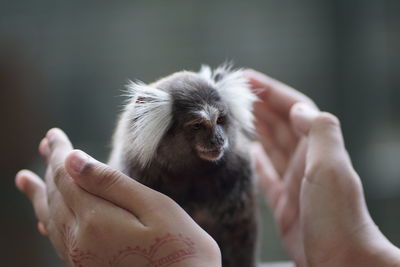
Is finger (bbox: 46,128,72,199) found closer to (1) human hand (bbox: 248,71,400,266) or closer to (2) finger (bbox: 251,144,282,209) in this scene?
(1) human hand (bbox: 248,71,400,266)

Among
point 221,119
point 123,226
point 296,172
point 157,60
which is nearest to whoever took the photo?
point 123,226

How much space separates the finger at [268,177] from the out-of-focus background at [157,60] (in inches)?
40.3

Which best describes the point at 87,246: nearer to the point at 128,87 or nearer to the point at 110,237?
the point at 110,237

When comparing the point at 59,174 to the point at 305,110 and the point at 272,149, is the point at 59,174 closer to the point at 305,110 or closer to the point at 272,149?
the point at 305,110

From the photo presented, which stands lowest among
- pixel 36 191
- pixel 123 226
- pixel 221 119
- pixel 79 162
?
pixel 36 191

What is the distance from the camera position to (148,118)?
57.0 inches

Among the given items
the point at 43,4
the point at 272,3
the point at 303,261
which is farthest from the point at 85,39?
the point at 303,261

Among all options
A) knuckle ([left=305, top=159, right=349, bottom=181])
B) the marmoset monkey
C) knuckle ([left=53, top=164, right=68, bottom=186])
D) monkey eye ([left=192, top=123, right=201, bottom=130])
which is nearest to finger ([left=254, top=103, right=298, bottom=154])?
the marmoset monkey

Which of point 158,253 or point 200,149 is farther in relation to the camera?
point 200,149

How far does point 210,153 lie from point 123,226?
0.36m

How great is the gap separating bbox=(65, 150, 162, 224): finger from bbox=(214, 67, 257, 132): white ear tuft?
0.51 meters

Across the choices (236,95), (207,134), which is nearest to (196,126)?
(207,134)

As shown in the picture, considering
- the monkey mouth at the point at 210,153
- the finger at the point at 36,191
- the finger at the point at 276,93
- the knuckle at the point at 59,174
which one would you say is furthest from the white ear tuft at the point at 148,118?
the finger at the point at 276,93

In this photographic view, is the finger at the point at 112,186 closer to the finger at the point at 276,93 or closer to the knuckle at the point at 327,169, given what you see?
the knuckle at the point at 327,169
